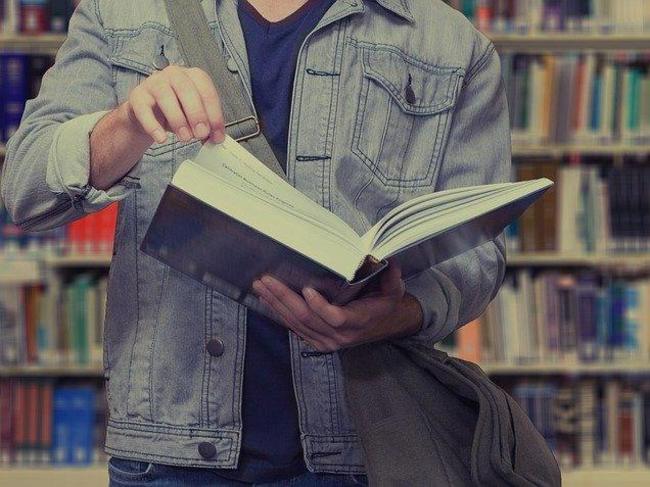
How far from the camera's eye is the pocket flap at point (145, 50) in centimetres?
A: 118

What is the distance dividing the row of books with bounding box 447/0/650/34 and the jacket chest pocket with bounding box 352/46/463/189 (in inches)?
76.7

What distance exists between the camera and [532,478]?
982 mm

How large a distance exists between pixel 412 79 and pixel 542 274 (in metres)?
2.04

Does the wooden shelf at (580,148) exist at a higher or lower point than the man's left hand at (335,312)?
higher

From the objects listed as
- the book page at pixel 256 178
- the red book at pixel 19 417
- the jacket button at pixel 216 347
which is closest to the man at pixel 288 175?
the jacket button at pixel 216 347

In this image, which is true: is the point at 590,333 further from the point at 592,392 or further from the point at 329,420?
the point at 329,420

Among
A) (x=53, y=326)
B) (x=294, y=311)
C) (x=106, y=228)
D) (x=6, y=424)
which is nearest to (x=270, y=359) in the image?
(x=294, y=311)

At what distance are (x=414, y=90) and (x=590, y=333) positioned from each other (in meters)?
2.09

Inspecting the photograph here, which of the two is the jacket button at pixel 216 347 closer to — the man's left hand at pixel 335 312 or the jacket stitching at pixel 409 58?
the man's left hand at pixel 335 312

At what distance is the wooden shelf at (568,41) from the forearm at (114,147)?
221 centimetres

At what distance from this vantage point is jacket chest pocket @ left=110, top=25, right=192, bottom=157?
118 cm

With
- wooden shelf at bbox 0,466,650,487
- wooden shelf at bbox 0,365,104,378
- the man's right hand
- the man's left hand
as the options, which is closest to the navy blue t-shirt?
the man's left hand

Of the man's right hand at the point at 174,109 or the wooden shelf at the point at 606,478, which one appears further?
the wooden shelf at the point at 606,478

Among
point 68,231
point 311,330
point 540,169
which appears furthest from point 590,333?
point 311,330
